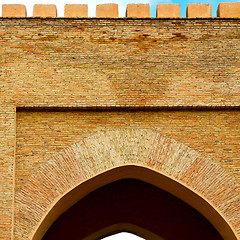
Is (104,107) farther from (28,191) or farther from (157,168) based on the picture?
(28,191)

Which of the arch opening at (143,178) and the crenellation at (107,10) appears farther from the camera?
the crenellation at (107,10)

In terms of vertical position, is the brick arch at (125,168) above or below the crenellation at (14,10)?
Answer: below

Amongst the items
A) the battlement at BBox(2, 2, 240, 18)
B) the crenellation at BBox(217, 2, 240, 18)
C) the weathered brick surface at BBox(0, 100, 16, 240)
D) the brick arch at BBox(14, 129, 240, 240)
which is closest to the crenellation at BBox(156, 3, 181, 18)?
the battlement at BBox(2, 2, 240, 18)

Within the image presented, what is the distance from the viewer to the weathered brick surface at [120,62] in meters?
6.21

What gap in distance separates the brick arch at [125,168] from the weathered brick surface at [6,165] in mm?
127

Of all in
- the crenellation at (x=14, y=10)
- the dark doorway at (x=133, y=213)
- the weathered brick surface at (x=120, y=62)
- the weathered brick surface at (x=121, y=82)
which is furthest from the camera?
the dark doorway at (x=133, y=213)

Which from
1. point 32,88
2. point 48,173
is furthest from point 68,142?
point 32,88

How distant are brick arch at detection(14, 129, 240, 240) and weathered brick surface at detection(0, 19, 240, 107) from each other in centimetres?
53

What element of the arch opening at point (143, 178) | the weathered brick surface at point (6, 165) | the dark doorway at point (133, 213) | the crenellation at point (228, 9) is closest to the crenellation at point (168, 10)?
the crenellation at point (228, 9)

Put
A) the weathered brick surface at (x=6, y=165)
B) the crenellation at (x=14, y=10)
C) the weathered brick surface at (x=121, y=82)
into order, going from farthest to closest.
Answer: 1. the crenellation at (x=14, y=10)
2. the weathered brick surface at (x=121, y=82)
3. the weathered brick surface at (x=6, y=165)

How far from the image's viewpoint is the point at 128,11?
21.6ft

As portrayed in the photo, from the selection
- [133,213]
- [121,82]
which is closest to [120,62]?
[121,82]

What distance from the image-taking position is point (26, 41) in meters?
6.38

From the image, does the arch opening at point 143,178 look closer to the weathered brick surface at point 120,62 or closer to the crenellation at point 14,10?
the weathered brick surface at point 120,62
